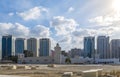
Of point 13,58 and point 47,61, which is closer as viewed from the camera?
point 47,61

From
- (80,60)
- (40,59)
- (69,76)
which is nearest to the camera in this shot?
(69,76)

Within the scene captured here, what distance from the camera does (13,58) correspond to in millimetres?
198875

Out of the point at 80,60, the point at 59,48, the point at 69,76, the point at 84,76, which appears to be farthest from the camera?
the point at 80,60

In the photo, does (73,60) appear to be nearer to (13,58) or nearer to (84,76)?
(13,58)

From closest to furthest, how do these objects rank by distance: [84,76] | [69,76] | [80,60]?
[84,76] < [69,76] < [80,60]

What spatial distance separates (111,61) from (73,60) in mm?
25585

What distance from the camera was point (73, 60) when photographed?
188125 mm

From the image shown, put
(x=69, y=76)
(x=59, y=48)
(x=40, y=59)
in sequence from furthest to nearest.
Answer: (x=40, y=59) < (x=59, y=48) < (x=69, y=76)

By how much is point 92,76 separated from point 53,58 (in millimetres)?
139990

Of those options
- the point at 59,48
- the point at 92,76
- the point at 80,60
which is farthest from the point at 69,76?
the point at 80,60

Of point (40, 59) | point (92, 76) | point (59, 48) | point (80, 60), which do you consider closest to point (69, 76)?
point (92, 76)

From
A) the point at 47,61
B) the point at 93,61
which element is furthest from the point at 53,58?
the point at 93,61

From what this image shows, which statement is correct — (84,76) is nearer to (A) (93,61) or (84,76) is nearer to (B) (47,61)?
(B) (47,61)

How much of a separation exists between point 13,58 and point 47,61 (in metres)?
34.3
